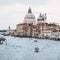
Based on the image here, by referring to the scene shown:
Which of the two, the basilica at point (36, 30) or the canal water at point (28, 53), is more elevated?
the basilica at point (36, 30)

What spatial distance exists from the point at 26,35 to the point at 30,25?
1.10m

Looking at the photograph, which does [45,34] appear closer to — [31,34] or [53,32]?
[53,32]

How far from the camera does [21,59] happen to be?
338cm

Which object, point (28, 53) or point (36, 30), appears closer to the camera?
point (28, 53)

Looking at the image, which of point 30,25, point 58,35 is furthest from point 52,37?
point 30,25

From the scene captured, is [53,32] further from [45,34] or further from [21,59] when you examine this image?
[21,59]

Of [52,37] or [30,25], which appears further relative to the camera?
[30,25]

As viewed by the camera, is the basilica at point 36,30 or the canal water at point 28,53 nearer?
the canal water at point 28,53

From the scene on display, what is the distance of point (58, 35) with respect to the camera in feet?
24.9

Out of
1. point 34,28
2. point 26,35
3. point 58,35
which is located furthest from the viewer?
point 34,28

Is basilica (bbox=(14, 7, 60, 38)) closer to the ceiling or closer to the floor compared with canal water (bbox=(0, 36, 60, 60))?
closer to the ceiling

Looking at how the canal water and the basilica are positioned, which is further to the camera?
the basilica

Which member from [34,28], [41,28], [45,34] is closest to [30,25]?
[34,28]

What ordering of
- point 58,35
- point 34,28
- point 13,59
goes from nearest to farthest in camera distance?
point 13,59 < point 58,35 < point 34,28
